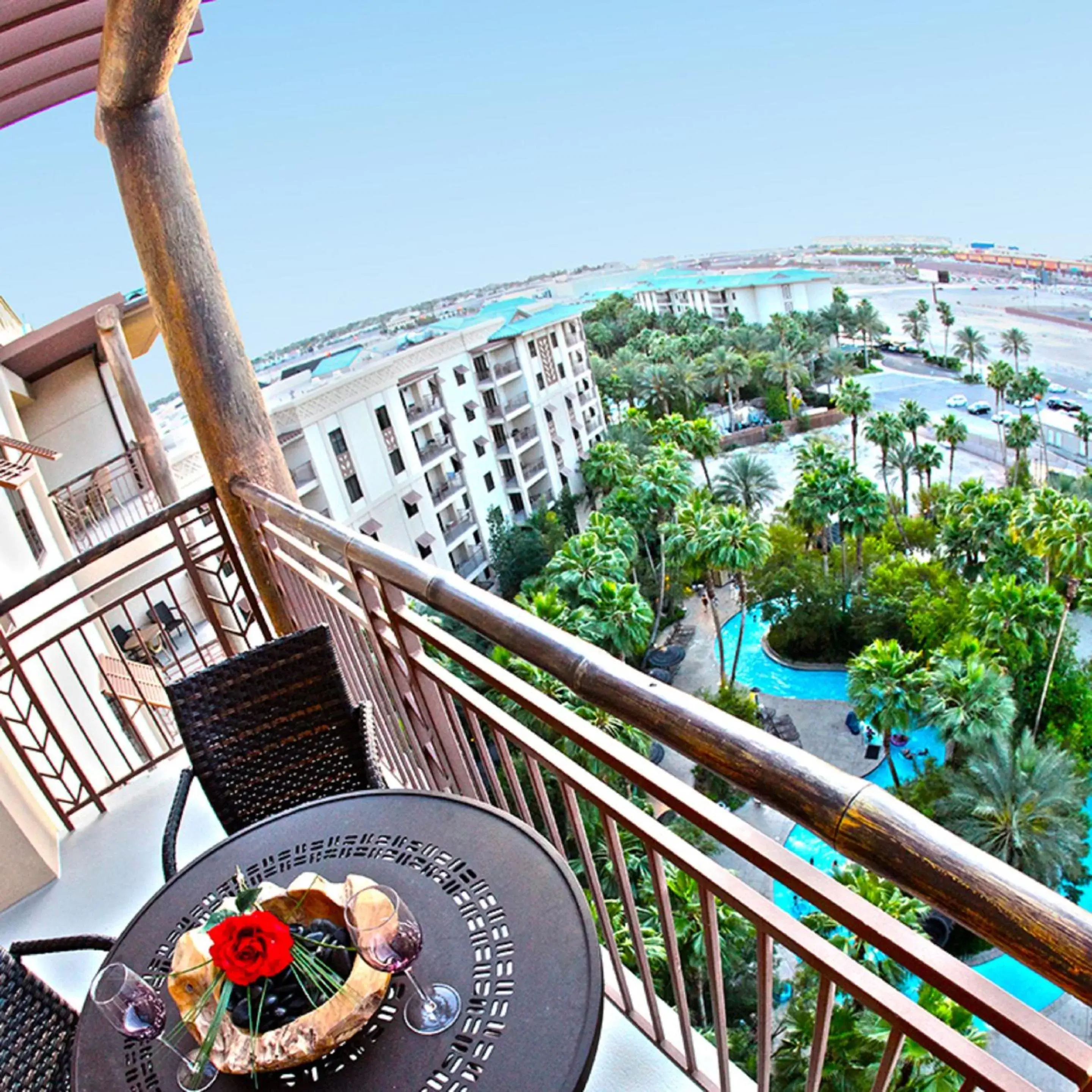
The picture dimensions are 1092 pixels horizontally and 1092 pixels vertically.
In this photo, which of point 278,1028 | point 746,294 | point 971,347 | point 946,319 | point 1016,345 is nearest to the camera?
point 278,1028

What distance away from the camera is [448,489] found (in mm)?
23844

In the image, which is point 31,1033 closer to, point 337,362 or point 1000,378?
point 337,362

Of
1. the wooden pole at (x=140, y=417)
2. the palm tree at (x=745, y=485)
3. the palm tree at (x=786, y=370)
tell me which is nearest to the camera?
the wooden pole at (x=140, y=417)

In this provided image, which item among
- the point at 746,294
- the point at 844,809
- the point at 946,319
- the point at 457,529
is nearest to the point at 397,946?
the point at 844,809

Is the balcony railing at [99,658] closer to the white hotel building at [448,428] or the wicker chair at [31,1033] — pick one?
the wicker chair at [31,1033]

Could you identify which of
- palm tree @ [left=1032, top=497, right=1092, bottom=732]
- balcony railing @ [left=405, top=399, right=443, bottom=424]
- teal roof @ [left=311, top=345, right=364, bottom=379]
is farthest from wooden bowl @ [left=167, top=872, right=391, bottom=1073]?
teal roof @ [left=311, top=345, right=364, bottom=379]

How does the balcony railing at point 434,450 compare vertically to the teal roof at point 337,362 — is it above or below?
below

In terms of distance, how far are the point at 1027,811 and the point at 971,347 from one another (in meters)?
37.0

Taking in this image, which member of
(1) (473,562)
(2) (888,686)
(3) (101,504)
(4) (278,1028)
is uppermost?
(4) (278,1028)

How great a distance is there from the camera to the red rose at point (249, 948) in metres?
0.92

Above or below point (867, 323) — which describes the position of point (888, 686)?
above

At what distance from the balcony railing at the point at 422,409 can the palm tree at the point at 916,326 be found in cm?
3583

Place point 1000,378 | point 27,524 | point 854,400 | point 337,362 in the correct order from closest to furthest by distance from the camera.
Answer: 1. point 27,524
2. point 337,362
3. point 854,400
4. point 1000,378

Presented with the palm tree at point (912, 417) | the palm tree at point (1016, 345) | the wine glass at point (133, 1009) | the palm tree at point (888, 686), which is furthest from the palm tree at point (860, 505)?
the palm tree at point (1016, 345)
